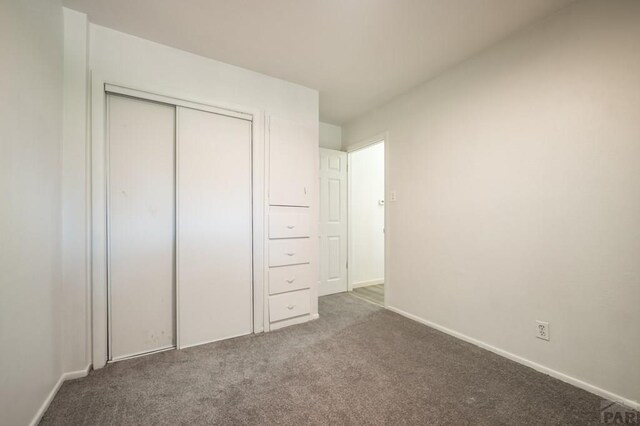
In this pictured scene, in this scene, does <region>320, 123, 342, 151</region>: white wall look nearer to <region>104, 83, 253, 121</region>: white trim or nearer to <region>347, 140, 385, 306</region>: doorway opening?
<region>347, 140, 385, 306</region>: doorway opening

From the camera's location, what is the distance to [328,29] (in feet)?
6.16

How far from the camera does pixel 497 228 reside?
2010 millimetres

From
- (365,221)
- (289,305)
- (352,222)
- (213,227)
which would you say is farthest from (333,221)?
(213,227)

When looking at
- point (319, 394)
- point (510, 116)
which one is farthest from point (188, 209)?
point (510, 116)

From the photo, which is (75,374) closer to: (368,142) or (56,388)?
(56,388)

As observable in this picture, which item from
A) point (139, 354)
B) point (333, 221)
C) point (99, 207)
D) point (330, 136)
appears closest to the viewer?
point (99, 207)

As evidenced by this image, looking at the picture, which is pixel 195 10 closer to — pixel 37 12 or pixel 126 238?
pixel 37 12

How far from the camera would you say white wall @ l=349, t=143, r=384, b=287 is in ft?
12.8

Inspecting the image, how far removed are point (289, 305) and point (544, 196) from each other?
86.6 inches

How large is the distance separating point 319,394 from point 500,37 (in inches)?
109

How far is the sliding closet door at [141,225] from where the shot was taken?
75.0 inches

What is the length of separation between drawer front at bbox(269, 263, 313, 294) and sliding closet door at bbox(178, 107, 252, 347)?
22 cm

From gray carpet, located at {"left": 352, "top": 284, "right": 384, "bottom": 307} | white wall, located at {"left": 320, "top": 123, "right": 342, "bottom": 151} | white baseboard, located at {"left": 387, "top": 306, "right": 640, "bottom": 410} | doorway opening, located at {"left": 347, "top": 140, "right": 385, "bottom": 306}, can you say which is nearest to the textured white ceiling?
white wall, located at {"left": 320, "top": 123, "right": 342, "bottom": 151}

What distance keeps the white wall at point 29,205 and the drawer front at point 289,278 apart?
1.44m
